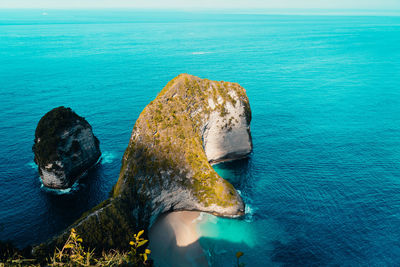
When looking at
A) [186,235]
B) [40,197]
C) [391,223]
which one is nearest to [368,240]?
[391,223]

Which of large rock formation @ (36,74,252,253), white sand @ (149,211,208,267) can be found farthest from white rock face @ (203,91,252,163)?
white sand @ (149,211,208,267)

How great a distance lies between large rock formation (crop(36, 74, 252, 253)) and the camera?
37.5 m

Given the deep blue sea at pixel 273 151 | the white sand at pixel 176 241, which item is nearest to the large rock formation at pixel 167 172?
the white sand at pixel 176 241

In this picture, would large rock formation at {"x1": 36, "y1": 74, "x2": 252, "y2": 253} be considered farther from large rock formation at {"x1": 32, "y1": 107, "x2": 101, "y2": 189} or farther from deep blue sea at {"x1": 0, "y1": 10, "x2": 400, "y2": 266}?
large rock formation at {"x1": 32, "y1": 107, "x2": 101, "y2": 189}

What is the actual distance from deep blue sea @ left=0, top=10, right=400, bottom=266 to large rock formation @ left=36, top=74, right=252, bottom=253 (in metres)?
5.06

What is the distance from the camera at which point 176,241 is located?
141 feet

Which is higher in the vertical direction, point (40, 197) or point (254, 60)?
point (254, 60)

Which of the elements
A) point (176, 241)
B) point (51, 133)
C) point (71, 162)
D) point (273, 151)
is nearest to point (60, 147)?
point (51, 133)

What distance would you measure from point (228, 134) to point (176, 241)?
25452 millimetres

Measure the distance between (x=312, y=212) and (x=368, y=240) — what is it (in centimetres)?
852

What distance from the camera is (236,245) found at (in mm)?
42469

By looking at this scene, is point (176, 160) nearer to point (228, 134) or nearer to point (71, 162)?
point (228, 134)

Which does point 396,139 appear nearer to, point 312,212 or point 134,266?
point 312,212

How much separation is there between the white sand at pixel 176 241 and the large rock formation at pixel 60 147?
74.4ft
